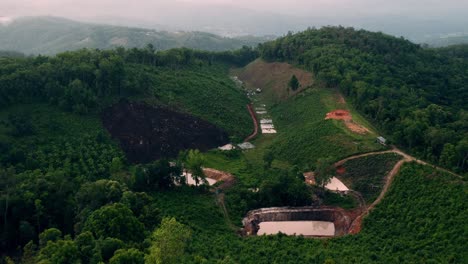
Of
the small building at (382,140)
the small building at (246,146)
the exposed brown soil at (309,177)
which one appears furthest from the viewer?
the small building at (246,146)

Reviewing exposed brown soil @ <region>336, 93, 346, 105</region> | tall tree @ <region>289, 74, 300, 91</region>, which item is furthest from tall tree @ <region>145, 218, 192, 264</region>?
tall tree @ <region>289, 74, 300, 91</region>

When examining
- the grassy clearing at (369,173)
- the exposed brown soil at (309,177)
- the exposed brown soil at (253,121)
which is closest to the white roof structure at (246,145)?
the exposed brown soil at (253,121)

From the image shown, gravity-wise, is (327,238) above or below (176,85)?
below

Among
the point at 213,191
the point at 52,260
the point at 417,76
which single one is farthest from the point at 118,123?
the point at 417,76

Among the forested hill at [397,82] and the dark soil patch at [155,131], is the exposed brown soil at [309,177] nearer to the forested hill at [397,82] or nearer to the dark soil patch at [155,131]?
the forested hill at [397,82]

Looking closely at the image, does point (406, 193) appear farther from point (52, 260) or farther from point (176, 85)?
point (176, 85)

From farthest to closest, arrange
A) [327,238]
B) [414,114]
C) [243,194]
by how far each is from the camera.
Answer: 1. [414,114]
2. [243,194]
3. [327,238]

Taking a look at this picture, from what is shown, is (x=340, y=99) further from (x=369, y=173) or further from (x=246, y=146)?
(x=369, y=173)
